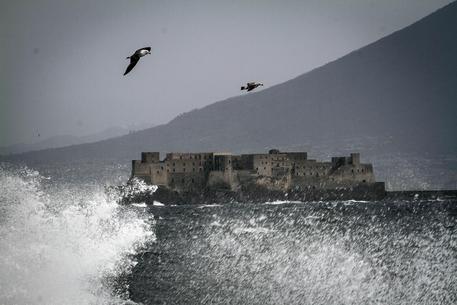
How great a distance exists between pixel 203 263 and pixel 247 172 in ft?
258

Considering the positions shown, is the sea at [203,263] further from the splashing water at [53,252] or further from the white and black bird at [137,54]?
the white and black bird at [137,54]

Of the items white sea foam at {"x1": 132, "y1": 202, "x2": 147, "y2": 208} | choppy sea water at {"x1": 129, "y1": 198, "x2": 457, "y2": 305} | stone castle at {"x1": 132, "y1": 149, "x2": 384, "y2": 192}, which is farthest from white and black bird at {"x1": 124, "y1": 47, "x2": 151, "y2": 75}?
stone castle at {"x1": 132, "y1": 149, "x2": 384, "y2": 192}

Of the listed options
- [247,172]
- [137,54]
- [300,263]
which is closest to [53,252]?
[300,263]

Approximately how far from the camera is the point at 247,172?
13738 centimetres

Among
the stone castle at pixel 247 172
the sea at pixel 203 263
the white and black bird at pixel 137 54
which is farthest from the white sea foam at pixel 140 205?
the white and black bird at pixel 137 54

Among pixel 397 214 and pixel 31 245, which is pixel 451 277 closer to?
pixel 31 245

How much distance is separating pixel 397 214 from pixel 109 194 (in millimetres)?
Answer: 40307

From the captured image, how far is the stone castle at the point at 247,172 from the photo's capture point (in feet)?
444

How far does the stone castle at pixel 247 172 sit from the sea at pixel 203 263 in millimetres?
56027

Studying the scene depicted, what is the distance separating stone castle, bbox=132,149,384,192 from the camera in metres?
135

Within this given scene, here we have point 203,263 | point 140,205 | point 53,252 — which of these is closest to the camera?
point 53,252

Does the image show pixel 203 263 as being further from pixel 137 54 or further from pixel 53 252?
pixel 137 54

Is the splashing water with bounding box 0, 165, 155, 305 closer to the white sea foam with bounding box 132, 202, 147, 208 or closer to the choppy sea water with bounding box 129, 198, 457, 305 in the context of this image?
Answer: the choppy sea water with bounding box 129, 198, 457, 305

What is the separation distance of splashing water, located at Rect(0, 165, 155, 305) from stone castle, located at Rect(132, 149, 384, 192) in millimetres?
71402
